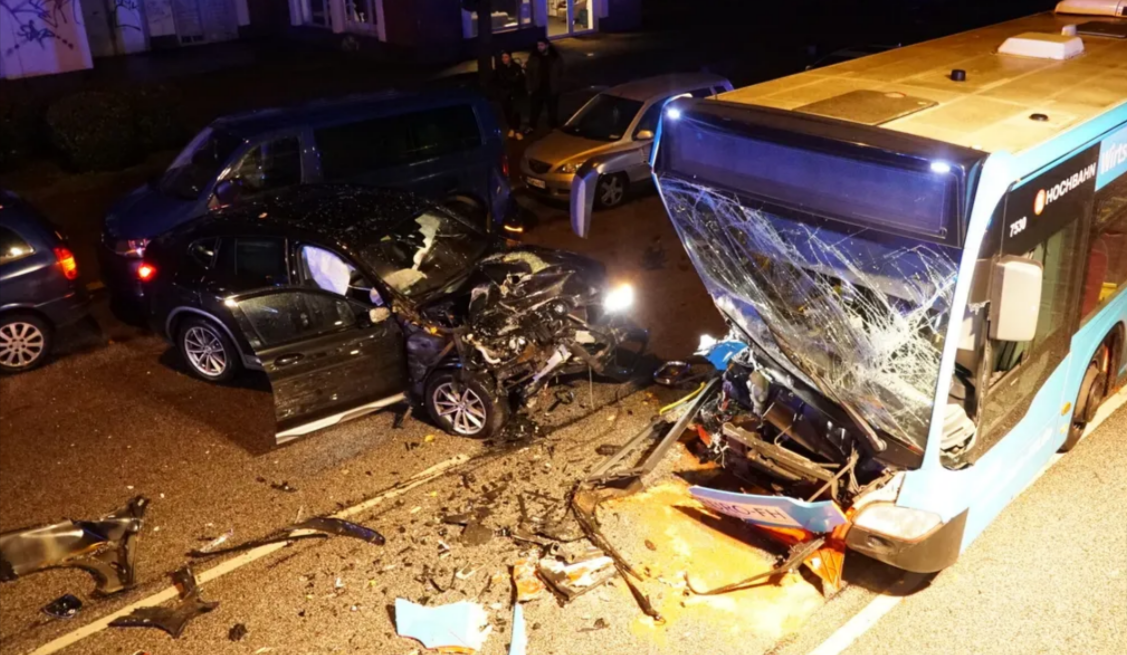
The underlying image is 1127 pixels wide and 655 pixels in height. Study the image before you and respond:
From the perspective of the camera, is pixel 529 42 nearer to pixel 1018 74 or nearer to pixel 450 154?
pixel 450 154

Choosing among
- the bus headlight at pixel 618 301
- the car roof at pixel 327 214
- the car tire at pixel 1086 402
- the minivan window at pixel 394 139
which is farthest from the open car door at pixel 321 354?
the car tire at pixel 1086 402

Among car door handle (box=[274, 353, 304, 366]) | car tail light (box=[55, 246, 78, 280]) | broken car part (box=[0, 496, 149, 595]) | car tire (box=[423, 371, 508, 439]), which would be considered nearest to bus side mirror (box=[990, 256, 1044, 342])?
car tire (box=[423, 371, 508, 439])

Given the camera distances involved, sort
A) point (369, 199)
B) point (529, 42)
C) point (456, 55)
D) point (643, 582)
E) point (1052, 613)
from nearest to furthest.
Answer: point (1052, 613), point (643, 582), point (369, 199), point (456, 55), point (529, 42)

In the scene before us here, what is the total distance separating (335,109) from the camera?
10.9 m

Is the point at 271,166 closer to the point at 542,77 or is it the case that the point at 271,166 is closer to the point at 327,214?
the point at 327,214

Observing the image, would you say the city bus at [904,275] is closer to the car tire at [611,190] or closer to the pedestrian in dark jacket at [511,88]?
the car tire at [611,190]

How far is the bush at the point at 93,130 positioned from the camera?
600 inches

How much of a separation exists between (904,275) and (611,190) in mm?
8825

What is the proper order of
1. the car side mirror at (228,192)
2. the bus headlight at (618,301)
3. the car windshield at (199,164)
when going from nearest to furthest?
the bus headlight at (618,301) → the car side mirror at (228,192) → the car windshield at (199,164)

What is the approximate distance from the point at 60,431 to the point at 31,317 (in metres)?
1.67

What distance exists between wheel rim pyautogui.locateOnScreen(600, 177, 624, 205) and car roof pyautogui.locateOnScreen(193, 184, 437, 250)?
5.11m

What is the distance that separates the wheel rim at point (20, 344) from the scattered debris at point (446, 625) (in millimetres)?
5639

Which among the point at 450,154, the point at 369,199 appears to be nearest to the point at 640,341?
the point at 369,199

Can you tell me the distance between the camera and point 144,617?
607 cm
